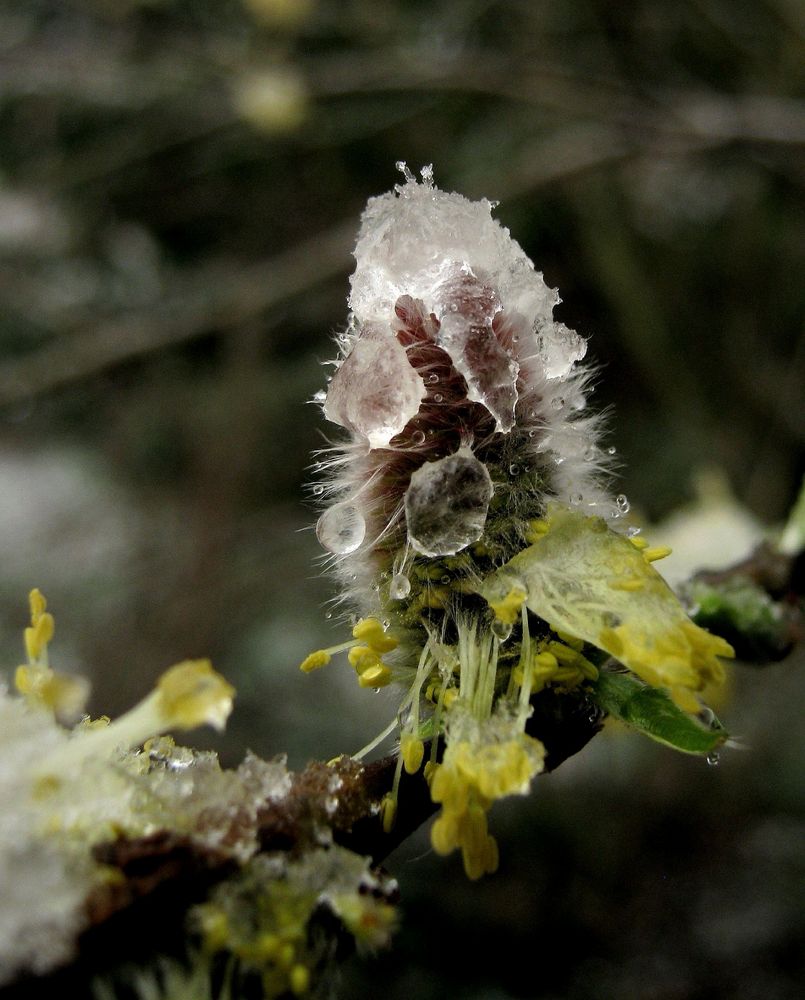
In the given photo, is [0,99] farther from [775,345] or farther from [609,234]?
[775,345]

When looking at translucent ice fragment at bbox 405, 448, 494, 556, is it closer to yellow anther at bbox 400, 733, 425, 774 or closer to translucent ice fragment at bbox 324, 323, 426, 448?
translucent ice fragment at bbox 324, 323, 426, 448

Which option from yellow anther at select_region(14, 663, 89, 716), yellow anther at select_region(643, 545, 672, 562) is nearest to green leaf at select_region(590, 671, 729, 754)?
yellow anther at select_region(643, 545, 672, 562)

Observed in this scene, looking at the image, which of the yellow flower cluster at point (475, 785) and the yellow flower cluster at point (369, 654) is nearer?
the yellow flower cluster at point (475, 785)

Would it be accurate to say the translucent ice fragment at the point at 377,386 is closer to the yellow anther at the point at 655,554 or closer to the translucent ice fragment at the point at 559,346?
the translucent ice fragment at the point at 559,346

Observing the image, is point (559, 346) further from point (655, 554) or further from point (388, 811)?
point (388, 811)

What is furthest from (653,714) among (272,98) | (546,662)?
(272,98)

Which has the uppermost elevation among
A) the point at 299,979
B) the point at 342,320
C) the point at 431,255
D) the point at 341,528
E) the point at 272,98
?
the point at 272,98

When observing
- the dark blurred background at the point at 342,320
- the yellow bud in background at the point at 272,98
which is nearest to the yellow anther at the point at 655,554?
the dark blurred background at the point at 342,320

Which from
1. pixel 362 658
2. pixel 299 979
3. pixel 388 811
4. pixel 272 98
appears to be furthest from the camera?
pixel 272 98
